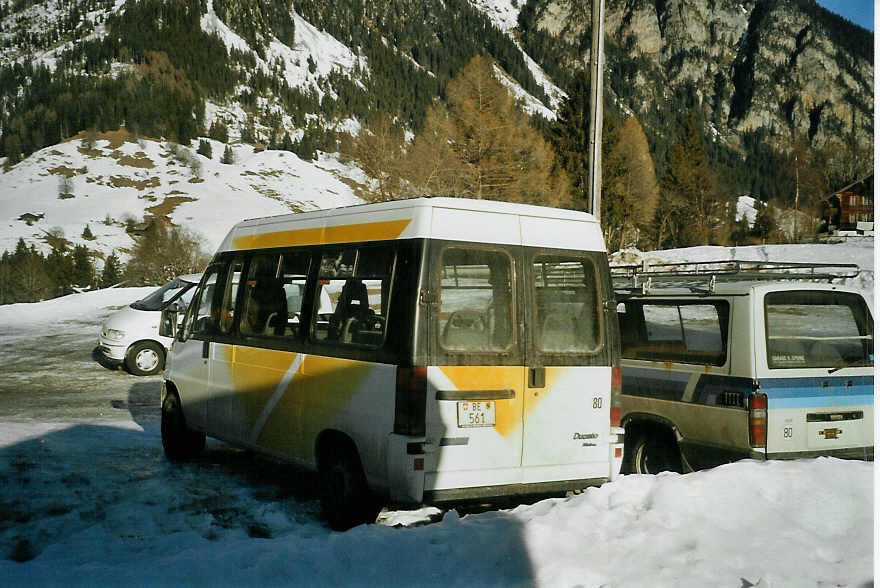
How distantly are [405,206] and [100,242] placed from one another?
276ft

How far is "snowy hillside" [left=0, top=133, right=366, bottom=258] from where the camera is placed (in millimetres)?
87562

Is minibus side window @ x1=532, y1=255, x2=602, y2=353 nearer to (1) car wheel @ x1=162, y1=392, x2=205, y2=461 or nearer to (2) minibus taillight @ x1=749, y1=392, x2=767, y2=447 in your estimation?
(2) minibus taillight @ x1=749, y1=392, x2=767, y2=447

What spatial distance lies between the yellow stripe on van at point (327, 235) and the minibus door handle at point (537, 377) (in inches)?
53.0

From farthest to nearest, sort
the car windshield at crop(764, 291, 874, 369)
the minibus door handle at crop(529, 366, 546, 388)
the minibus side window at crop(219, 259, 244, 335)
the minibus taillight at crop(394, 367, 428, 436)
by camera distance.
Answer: the minibus side window at crop(219, 259, 244, 335)
the car windshield at crop(764, 291, 874, 369)
the minibus door handle at crop(529, 366, 546, 388)
the minibus taillight at crop(394, 367, 428, 436)

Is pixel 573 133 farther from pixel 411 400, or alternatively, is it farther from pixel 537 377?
pixel 411 400

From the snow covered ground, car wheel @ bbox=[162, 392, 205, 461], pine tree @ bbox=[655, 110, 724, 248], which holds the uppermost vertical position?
pine tree @ bbox=[655, 110, 724, 248]

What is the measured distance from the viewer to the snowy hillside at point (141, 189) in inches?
3447

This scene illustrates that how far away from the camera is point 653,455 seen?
7.41m

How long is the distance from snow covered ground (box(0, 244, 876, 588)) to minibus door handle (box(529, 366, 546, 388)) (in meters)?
0.87

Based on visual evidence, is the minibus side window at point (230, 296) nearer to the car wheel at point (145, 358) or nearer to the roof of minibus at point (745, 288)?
the roof of minibus at point (745, 288)

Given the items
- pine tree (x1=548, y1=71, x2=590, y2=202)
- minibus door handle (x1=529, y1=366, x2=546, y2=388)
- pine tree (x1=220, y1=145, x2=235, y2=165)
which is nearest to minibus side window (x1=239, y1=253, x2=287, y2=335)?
minibus door handle (x1=529, y1=366, x2=546, y2=388)

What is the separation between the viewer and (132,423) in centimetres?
1069

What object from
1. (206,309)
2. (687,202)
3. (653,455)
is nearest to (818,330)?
(653,455)

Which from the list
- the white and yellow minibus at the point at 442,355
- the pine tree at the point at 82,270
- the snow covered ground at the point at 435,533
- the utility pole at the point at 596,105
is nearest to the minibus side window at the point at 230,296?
the white and yellow minibus at the point at 442,355
